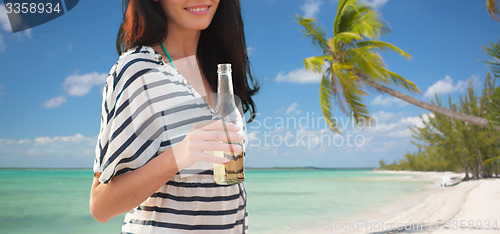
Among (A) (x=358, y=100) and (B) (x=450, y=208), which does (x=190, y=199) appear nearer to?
(A) (x=358, y=100)

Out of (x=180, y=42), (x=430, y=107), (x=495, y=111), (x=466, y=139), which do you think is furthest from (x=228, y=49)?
(x=466, y=139)

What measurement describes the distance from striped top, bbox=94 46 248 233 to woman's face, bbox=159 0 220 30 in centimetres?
19

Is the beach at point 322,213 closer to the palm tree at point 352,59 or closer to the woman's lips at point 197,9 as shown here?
the palm tree at point 352,59

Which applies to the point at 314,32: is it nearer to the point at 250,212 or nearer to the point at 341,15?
the point at 341,15

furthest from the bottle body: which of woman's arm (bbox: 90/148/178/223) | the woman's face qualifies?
the woman's face

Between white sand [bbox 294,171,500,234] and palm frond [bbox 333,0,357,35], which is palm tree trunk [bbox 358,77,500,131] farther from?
white sand [bbox 294,171,500,234]

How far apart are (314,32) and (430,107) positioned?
394cm

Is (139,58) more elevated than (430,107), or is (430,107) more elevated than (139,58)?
(430,107)

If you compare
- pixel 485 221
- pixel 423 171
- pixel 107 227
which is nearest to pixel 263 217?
pixel 107 227

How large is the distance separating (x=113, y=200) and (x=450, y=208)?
13381 mm

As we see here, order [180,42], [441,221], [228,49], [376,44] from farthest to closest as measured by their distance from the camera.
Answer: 1. [376,44]
2. [441,221]
3. [228,49]
4. [180,42]

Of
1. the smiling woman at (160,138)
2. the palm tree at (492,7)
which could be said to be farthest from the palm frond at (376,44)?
the smiling woman at (160,138)

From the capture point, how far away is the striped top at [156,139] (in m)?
1.01

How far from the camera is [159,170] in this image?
2.99 feet
